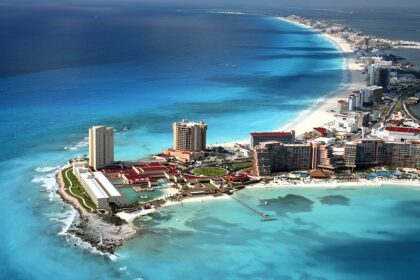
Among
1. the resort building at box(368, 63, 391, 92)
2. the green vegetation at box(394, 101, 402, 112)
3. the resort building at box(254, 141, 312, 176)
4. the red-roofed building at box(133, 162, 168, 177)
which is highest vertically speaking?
the resort building at box(368, 63, 391, 92)

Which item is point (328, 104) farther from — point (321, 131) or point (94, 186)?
point (94, 186)

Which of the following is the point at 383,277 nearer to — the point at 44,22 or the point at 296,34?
the point at 296,34

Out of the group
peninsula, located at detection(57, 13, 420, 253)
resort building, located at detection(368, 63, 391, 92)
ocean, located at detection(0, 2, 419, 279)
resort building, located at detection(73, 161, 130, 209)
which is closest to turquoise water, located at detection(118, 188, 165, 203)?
peninsula, located at detection(57, 13, 420, 253)

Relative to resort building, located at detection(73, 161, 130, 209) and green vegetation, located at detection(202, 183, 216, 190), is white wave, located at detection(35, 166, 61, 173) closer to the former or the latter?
resort building, located at detection(73, 161, 130, 209)

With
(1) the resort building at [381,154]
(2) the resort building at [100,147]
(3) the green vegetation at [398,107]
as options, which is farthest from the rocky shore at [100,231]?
(3) the green vegetation at [398,107]

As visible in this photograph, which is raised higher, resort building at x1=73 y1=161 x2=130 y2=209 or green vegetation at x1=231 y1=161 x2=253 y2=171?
green vegetation at x1=231 y1=161 x2=253 y2=171

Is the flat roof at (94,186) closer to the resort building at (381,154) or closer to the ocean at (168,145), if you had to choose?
the ocean at (168,145)
